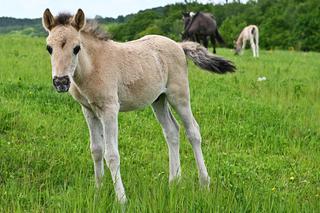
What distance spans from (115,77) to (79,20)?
0.66 m

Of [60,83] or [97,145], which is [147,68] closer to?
[97,145]

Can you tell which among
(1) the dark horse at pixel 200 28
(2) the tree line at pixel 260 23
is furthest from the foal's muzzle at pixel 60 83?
(2) the tree line at pixel 260 23

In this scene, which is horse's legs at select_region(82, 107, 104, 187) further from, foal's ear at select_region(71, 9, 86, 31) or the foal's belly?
foal's ear at select_region(71, 9, 86, 31)

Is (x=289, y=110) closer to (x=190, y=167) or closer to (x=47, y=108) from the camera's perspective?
(x=190, y=167)

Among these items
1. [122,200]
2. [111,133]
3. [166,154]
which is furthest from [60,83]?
[166,154]

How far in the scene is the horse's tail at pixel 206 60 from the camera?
570 centimetres

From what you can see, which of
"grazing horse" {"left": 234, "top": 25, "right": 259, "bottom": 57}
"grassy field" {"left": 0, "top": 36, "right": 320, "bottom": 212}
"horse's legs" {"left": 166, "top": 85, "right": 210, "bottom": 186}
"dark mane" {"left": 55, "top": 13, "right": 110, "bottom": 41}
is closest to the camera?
"grassy field" {"left": 0, "top": 36, "right": 320, "bottom": 212}

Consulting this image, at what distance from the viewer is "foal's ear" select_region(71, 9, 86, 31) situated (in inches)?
166

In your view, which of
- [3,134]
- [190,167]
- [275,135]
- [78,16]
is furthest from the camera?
[275,135]

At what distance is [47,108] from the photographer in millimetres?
7566

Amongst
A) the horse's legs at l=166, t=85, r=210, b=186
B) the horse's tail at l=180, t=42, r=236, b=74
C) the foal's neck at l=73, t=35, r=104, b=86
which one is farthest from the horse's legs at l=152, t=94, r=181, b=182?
the foal's neck at l=73, t=35, r=104, b=86

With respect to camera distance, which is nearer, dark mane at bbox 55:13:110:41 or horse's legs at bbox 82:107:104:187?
dark mane at bbox 55:13:110:41

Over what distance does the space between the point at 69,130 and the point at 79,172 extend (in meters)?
1.63

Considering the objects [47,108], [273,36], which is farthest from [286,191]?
[273,36]
